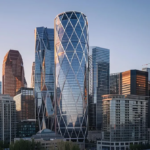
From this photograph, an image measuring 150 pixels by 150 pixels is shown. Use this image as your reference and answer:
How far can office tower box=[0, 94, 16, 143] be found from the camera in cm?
18738

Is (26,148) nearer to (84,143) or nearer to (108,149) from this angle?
(108,149)

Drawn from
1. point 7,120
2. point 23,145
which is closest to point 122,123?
point 23,145

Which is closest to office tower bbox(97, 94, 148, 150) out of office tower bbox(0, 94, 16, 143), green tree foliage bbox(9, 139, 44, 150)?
green tree foliage bbox(9, 139, 44, 150)

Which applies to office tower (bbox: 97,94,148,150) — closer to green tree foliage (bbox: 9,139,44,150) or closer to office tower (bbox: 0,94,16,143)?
green tree foliage (bbox: 9,139,44,150)

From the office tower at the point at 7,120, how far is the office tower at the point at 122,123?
65.7 meters

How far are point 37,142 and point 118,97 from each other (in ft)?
203

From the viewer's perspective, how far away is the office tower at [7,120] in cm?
18738

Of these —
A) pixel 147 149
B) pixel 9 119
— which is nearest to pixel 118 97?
pixel 147 149

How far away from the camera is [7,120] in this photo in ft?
628

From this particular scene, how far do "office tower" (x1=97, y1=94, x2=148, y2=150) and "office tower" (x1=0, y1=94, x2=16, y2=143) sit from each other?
215 feet

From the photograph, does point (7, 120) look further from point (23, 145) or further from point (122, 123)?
point (122, 123)

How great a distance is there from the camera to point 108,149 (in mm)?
159375

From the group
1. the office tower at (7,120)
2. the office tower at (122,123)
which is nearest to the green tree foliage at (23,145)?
the office tower at (122,123)

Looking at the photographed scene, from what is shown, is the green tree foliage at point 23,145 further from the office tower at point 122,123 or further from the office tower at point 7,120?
the office tower at point 7,120
